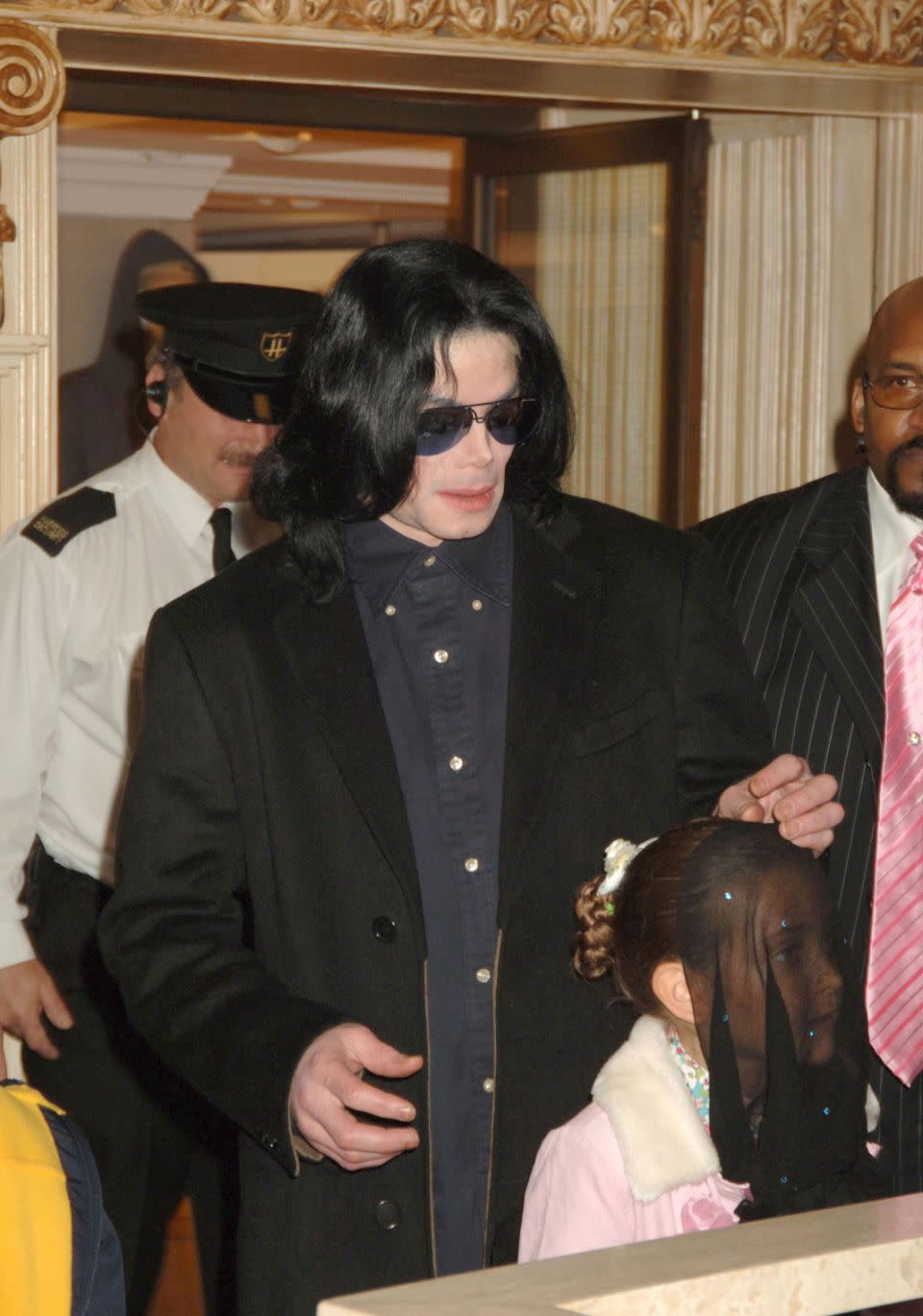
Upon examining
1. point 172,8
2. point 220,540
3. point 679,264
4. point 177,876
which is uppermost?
point 172,8

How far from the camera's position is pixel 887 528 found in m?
2.71

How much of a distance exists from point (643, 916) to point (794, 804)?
0.60 feet

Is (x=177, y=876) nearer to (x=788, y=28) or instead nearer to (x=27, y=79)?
(x=27, y=79)

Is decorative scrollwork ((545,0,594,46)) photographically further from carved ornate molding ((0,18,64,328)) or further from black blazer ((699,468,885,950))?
black blazer ((699,468,885,950))

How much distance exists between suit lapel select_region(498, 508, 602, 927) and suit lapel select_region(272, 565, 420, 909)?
11 centimetres

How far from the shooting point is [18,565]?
10.4 feet

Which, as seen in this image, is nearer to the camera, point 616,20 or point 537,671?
point 537,671

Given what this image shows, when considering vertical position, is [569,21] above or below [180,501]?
above

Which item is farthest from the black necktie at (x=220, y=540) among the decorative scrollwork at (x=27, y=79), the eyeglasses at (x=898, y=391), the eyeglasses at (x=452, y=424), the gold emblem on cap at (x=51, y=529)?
the eyeglasses at (x=452, y=424)

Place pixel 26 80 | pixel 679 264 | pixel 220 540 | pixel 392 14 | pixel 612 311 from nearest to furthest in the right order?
pixel 26 80 < pixel 220 540 < pixel 392 14 < pixel 679 264 < pixel 612 311

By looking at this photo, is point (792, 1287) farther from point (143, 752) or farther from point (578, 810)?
point (143, 752)

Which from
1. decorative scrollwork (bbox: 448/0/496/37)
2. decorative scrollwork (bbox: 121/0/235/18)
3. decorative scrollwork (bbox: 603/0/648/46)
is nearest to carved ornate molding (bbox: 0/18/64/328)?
decorative scrollwork (bbox: 121/0/235/18)

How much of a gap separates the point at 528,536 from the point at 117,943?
2.08ft

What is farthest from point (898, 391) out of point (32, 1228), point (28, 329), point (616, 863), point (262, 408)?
point (32, 1228)
